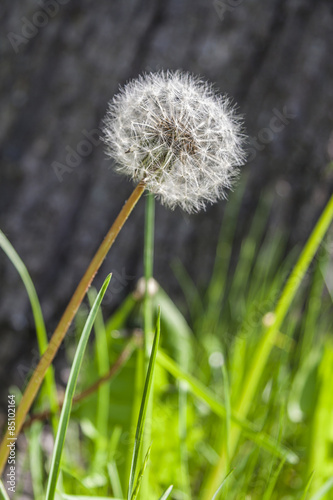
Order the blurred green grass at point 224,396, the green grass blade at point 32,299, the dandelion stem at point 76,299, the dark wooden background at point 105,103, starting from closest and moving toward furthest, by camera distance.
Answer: the dandelion stem at point 76,299 < the green grass blade at point 32,299 < the blurred green grass at point 224,396 < the dark wooden background at point 105,103

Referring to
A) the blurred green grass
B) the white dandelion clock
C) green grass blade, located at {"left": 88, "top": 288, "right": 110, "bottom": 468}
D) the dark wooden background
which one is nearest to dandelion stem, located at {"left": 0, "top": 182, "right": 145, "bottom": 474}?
the white dandelion clock

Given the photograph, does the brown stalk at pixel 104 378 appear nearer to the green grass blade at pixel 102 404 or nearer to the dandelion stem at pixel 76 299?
the green grass blade at pixel 102 404

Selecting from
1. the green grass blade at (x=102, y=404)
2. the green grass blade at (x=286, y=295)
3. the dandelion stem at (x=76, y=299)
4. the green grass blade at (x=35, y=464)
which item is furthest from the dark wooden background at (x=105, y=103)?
the dandelion stem at (x=76, y=299)

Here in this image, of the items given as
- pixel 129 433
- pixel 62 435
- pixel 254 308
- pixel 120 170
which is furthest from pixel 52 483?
pixel 254 308

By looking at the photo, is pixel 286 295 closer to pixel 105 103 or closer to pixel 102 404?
pixel 102 404

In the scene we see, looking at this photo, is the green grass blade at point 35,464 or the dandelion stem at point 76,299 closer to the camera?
the dandelion stem at point 76,299

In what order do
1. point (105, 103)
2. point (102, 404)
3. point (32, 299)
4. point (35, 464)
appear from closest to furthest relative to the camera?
point (32, 299) → point (35, 464) → point (102, 404) → point (105, 103)

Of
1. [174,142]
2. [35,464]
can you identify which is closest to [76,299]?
[174,142]
